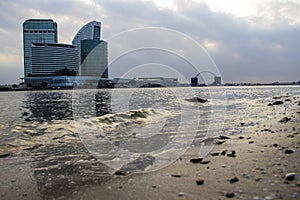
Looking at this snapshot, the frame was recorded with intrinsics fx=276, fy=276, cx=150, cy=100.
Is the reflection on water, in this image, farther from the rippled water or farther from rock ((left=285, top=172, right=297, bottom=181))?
rock ((left=285, top=172, right=297, bottom=181))

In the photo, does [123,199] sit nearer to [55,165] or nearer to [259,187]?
[259,187]

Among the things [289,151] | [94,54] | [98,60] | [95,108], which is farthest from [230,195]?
[95,108]

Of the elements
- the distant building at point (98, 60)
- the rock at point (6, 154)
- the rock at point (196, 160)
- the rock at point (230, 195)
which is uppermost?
the distant building at point (98, 60)

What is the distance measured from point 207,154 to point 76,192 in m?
3.92

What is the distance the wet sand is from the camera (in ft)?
15.5

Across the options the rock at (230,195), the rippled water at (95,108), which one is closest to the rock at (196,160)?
the rock at (230,195)

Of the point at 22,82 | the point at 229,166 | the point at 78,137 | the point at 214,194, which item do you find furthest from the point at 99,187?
the point at 22,82

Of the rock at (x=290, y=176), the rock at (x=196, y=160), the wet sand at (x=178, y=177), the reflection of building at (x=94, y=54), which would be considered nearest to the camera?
the wet sand at (x=178, y=177)

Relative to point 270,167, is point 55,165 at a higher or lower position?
lower

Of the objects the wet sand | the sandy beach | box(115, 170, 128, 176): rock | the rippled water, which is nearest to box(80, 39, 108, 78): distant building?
the rippled water

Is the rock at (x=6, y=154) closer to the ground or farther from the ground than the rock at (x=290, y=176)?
closer to the ground

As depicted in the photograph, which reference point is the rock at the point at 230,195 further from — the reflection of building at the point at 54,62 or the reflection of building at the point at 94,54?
the reflection of building at the point at 54,62

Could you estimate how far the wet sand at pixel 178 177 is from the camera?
4.73 meters

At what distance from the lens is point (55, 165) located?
7.46 metres
